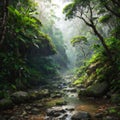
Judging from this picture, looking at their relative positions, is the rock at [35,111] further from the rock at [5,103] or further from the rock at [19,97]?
the rock at [19,97]

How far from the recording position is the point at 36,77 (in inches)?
827

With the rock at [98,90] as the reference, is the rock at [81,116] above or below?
below

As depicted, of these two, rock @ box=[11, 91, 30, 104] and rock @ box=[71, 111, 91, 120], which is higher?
rock @ box=[11, 91, 30, 104]

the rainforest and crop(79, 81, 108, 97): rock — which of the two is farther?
crop(79, 81, 108, 97): rock

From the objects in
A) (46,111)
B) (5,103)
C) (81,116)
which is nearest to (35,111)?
(46,111)

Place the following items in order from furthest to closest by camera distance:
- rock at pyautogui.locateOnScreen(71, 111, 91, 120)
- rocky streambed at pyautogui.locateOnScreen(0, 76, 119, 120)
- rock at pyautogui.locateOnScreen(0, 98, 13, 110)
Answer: rock at pyautogui.locateOnScreen(0, 98, 13, 110)
rocky streambed at pyautogui.locateOnScreen(0, 76, 119, 120)
rock at pyautogui.locateOnScreen(71, 111, 91, 120)

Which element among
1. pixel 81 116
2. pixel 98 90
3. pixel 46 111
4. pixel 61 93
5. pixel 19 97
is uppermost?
pixel 61 93

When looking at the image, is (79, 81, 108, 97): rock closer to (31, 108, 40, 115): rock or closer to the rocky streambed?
the rocky streambed

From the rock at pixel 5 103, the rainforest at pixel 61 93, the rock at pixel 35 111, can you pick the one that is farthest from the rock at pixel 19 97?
the rock at pixel 35 111

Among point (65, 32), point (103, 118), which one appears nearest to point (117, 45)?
point (103, 118)

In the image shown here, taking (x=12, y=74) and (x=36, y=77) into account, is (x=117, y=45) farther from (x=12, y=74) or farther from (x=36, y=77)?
(x=36, y=77)

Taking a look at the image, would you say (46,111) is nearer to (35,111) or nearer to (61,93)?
(35,111)

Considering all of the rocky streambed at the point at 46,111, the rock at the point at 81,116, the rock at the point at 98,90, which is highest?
the rock at the point at 98,90

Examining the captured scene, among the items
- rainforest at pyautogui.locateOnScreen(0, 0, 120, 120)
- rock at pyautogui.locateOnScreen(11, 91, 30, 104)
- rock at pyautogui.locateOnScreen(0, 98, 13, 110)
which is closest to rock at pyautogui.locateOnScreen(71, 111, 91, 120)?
rainforest at pyautogui.locateOnScreen(0, 0, 120, 120)
